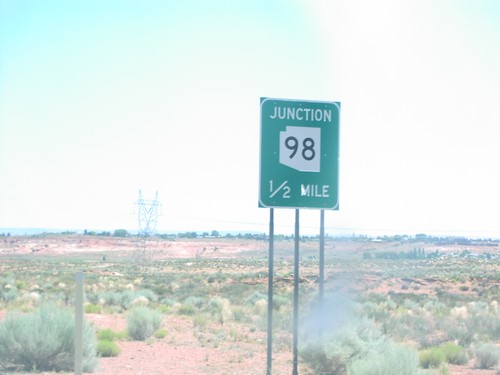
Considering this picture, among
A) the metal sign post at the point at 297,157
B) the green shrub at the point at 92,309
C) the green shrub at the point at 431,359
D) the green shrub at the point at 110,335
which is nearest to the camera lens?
the metal sign post at the point at 297,157

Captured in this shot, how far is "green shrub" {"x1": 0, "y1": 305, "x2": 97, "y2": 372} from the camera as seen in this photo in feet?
48.2

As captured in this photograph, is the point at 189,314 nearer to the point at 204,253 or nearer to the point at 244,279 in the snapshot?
the point at 244,279

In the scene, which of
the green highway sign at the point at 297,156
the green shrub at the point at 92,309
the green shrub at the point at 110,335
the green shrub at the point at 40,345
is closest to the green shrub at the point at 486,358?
the green highway sign at the point at 297,156

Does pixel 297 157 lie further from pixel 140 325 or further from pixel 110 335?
pixel 140 325

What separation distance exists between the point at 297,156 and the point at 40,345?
23.2 feet

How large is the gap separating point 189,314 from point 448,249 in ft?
485

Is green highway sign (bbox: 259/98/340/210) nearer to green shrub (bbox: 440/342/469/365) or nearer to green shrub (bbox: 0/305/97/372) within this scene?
green shrub (bbox: 0/305/97/372)

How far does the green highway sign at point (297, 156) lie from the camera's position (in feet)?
36.7

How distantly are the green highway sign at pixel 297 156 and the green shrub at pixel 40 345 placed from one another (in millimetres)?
5683

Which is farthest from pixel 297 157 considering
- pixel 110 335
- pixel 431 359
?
pixel 110 335

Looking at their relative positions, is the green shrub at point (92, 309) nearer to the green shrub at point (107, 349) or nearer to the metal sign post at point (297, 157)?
the green shrub at point (107, 349)

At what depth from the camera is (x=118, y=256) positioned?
457 feet

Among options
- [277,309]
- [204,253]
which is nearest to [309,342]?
[277,309]

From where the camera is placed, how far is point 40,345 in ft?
48.4
